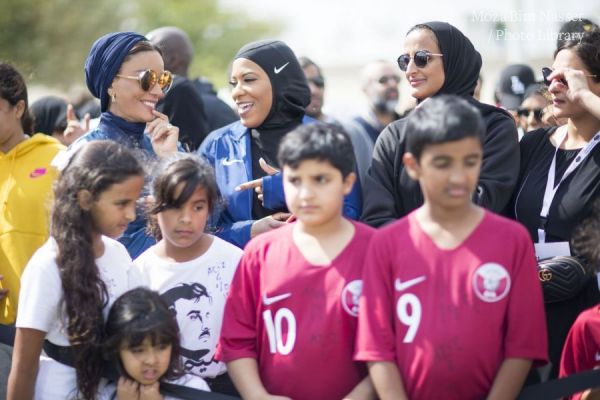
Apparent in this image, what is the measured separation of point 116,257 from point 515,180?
6.09 feet

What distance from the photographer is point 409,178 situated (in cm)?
459

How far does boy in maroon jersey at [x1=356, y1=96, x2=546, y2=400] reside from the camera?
3.57 meters

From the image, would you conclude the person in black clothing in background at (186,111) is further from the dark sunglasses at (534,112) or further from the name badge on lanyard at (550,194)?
the name badge on lanyard at (550,194)

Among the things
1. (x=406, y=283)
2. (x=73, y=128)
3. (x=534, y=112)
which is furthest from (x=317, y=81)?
(x=406, y=283)

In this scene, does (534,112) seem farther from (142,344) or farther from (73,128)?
(142,344)

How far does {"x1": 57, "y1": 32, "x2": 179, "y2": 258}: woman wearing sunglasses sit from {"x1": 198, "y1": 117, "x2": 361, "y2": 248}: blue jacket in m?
0.25

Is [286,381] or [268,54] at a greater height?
[268,54]

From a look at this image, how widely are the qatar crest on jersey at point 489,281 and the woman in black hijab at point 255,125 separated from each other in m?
1.34

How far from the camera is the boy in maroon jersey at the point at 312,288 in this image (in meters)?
3.77

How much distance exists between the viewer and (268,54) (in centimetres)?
509

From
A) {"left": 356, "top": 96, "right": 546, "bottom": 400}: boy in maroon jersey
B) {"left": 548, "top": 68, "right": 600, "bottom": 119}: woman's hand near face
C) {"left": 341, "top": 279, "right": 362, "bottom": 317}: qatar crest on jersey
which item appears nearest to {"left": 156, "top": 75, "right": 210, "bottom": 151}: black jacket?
{"left": 548, "top": 68, "right": 600, "bottom": 119}: woman's hand near face

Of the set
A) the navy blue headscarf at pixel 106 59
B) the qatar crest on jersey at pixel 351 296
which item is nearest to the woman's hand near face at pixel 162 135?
the navy blue headscarf at pixel 106 59

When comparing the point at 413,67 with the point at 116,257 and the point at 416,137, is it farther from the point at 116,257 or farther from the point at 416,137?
the point at 116,257

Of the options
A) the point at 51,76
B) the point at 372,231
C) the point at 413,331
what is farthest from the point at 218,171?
the point at 51,76
